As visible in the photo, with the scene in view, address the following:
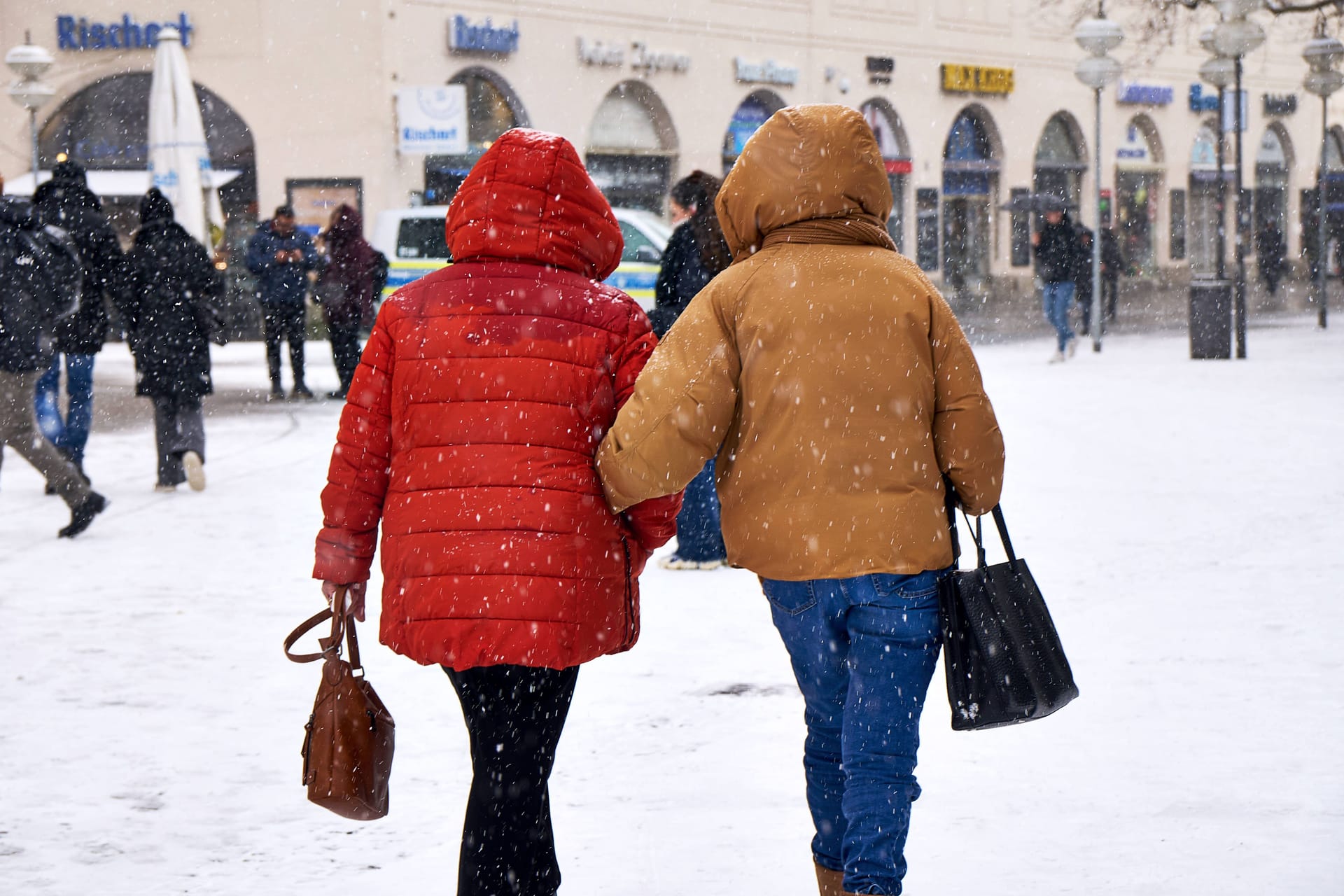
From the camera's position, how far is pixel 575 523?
3000mm

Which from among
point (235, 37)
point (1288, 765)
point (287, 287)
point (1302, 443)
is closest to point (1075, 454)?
point (1302, 443)

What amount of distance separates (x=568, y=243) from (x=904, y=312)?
2.09 feet

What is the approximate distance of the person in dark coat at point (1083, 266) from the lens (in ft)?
64.2

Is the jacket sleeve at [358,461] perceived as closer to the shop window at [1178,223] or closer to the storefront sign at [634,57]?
the storefront sign at [634,57]

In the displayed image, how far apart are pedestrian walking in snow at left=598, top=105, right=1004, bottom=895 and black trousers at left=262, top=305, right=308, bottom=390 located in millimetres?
13696

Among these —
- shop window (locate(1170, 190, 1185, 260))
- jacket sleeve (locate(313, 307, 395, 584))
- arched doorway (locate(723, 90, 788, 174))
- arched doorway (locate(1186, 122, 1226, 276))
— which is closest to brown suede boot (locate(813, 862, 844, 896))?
jacket sleeve (locate(313, 307, 395, 584))

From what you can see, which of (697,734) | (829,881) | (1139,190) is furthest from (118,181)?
(1139,190)

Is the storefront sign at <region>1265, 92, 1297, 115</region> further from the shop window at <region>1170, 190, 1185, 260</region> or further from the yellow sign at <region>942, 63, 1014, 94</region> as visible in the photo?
the yellow sign at <region>942, 63, 1014, 94</region>

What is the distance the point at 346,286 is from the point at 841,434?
13675 mm

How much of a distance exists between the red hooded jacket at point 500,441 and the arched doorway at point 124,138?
2541cm

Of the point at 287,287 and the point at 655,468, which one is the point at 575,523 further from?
the point at 287,287

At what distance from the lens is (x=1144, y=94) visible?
146ft

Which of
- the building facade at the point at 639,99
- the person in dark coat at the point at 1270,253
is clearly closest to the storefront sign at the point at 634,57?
the building facade at the point at 639,99

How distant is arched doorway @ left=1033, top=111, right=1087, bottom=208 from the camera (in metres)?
42.3
